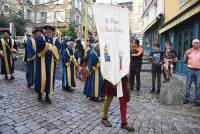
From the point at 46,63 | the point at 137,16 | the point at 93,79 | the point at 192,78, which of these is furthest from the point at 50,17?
the point at 46,63

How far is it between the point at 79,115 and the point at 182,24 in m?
11.6

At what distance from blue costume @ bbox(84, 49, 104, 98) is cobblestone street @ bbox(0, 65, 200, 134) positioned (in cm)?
29

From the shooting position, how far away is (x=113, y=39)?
18.5 feet

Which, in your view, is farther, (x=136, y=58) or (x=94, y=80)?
(x=136, y=58)

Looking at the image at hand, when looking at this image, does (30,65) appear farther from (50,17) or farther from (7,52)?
(50,17)

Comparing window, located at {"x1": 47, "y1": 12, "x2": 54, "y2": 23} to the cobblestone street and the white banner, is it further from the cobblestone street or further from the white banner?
the white banner

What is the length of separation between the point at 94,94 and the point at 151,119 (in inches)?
82.5

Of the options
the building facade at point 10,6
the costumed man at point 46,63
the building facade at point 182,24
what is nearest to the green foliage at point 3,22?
the building facade at point 10,6

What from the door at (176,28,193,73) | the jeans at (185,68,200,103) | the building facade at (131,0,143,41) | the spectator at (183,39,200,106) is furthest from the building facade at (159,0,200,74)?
the building facade at (131,0,143,41)

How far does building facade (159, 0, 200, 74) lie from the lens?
13586mm

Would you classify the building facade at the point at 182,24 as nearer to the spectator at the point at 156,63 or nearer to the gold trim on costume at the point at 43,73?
the spectator at the point at 156,63

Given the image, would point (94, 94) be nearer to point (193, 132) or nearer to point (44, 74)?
point (44, 74)

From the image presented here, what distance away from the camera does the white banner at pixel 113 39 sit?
18.0 ft

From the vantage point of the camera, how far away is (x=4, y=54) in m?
11.2
